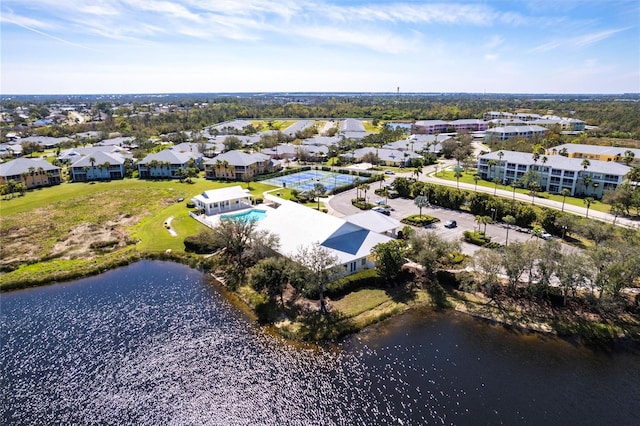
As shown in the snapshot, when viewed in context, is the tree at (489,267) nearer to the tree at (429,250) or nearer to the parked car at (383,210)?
the tree at (429,250)

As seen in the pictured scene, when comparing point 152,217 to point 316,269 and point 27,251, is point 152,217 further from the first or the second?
point 316,269

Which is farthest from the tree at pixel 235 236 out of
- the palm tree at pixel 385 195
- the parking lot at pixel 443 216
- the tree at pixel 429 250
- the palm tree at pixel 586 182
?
the palm tree at pixel 586 182

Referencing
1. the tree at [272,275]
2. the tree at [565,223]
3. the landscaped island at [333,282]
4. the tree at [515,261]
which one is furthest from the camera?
the tree at [565,223]

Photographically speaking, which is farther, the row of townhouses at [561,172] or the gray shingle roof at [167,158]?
the gray shingle roof at [167,158]

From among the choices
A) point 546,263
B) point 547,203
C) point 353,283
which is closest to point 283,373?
point 353,283

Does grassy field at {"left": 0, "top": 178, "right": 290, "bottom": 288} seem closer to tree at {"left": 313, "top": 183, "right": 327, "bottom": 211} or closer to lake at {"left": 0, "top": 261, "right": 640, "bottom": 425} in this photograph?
tree at {"left": 313, "top": 183, "right": 327, "bottom": 211}

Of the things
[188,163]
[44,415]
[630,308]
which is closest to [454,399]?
[630,308]

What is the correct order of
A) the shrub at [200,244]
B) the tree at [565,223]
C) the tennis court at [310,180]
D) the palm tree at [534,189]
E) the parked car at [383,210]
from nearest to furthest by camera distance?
the tree at [565,223] → the shrub at [200,244] → the parked car at [383,210] → the palm tree at [534,189] → the tennis court at [310,180]

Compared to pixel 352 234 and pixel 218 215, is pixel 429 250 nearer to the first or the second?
pixel 352 234

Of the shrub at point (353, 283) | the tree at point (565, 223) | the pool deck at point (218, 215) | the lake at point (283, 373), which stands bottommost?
the lake at point (283, 373)
